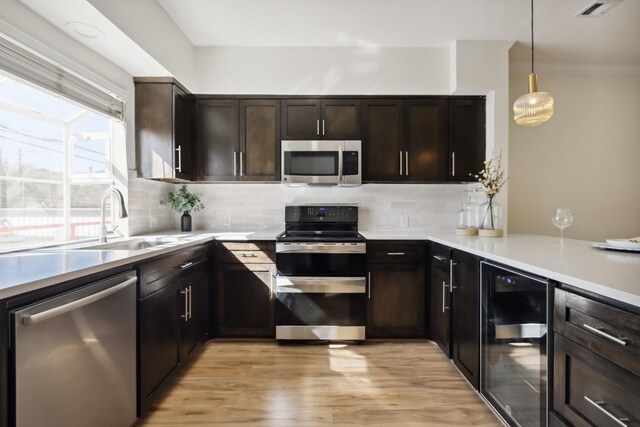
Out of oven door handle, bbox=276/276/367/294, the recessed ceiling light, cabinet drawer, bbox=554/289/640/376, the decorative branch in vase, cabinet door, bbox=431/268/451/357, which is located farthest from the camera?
oven door handle, bbox=276/276/367/294

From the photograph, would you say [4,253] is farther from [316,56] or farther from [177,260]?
[316,56]

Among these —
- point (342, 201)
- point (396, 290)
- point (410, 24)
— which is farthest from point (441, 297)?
point (410, 24)

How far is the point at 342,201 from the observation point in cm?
342

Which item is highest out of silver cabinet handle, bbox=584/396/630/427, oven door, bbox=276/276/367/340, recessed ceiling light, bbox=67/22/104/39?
recessed ceiling light, bbox=67/22/104/39

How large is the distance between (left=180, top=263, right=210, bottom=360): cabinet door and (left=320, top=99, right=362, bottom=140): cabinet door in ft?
5.48

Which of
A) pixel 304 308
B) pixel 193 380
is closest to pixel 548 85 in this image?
pixel 304 308

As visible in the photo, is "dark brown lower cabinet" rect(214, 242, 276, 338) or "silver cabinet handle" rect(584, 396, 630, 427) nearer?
"silver cabinet handle" rect(584, 396, 630, 427)

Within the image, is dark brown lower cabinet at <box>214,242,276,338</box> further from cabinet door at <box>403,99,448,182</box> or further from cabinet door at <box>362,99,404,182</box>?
cabinet door at <box>403,99,448,182</box>

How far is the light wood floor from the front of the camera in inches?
71.1

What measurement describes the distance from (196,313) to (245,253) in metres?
0.60

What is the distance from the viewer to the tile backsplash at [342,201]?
11.2 feet

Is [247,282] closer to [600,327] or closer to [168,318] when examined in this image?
[168,318]

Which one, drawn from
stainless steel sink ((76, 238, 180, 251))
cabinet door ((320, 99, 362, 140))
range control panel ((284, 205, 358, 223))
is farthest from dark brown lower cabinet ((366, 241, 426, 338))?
stainless steel sink ((76, 238, 180, 251))

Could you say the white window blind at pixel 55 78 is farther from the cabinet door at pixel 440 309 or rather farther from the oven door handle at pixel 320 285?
the cabinet door at pixel 440 309
